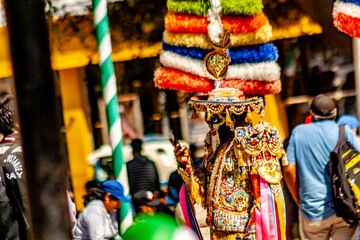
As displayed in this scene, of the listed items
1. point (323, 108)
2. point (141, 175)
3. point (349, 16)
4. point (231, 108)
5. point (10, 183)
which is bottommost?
point (141, 175)

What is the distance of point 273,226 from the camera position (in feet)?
15.5

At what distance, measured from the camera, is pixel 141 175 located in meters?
7.63

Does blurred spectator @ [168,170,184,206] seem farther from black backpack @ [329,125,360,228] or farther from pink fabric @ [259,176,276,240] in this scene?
pink fabric @ [259,176,276,240]

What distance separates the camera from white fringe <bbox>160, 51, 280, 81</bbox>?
16.0ft

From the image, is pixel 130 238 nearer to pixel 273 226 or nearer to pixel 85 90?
pixel 273 226

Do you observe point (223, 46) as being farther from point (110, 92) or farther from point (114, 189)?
point (114, 189)

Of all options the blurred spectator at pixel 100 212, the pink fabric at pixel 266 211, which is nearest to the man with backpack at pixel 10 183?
the blurred spectator at pixel 100 212

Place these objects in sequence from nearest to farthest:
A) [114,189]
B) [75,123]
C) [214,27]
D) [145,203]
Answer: [214,27] → [114,189] → [145,203] → [75,123]

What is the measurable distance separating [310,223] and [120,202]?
1648mm

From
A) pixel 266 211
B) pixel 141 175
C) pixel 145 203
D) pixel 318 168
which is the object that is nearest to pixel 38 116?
pixel 266 211

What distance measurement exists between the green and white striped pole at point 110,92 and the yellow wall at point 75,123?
4.97m

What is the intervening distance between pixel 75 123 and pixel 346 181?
21.9 ft

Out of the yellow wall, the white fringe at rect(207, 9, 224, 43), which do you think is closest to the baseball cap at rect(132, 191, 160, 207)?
the white fringe at rect(207, 9, 224, 43)

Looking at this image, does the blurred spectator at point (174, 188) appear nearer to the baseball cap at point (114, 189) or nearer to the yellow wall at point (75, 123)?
the baseball cap at point (114, 189)
